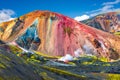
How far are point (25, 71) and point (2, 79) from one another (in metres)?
33.1

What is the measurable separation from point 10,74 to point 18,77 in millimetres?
4487

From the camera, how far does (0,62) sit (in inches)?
7308

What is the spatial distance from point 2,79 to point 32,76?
30696 millimetres

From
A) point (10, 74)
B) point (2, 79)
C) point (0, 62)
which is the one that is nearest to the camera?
point (2, 79)

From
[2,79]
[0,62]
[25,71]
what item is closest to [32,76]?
[25,71]

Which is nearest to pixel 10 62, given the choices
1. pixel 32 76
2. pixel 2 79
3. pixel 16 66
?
pixel 16 66

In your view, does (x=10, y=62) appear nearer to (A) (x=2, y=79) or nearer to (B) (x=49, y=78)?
(B) (x=49, y=78)

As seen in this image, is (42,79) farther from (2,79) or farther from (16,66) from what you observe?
(2,79)

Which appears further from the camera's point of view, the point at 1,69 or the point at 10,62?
the point at 10,62

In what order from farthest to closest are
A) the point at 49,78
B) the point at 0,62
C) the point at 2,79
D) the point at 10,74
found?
1. the point at 49,78
2. the point at 0,62
3. the point at 10,74
4. the point at 2,79

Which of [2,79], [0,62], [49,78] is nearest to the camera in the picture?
[2,79]

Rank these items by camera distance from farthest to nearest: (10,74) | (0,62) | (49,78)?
(49,78), (0,62), (10,74)

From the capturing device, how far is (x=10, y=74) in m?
172

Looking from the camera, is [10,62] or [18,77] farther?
[10,62]
